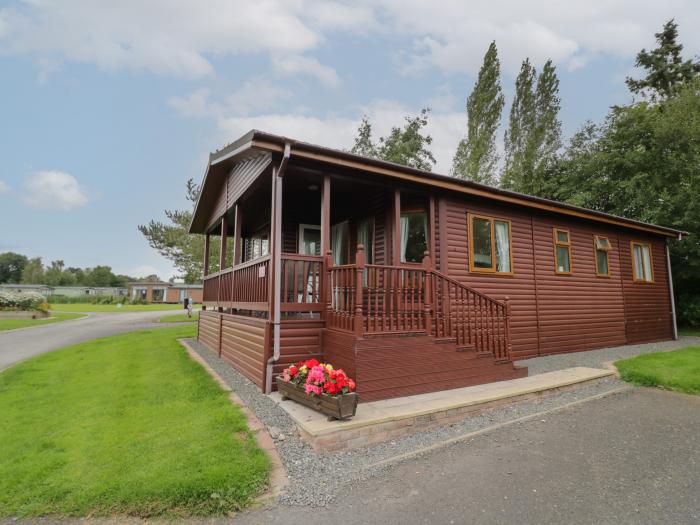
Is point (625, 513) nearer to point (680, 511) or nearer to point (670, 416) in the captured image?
point (680, 511)

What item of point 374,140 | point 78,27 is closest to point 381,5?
point 78,27

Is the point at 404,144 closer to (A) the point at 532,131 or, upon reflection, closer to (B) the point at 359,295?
(A) the point at 532,131

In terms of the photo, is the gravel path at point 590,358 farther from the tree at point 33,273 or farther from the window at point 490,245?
the tree at point 33,273

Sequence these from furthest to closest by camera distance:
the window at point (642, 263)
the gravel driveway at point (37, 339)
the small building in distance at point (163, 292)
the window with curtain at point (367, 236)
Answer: the small building in distance at point (163, 292) → the window at point (642, 263) → the gravel driveway at point (37, 339) → the window with curtain at point (367, 236)

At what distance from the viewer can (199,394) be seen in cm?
489

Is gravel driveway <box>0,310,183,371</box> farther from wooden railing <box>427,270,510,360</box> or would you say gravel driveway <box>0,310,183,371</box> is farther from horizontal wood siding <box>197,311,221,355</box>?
wooden railing <box>427,270,510,360</box>

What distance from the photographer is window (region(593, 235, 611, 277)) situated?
945 centimetres

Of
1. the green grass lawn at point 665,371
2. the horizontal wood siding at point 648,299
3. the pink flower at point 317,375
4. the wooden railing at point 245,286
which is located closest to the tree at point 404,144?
the horizontal wood siding at point 648,299

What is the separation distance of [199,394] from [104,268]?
91.9 metres

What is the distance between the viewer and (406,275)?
→ 5.07 meters

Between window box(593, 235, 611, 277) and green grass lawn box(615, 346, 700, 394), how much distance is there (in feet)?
8.81

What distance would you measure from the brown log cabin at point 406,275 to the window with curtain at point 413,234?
0.09 feet

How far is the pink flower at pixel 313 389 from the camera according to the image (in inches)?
151

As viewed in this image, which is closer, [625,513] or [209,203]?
[625,513]
